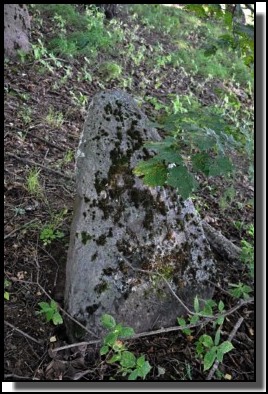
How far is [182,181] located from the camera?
6.91 ft

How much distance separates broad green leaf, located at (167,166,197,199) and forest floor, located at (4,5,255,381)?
1.16 m

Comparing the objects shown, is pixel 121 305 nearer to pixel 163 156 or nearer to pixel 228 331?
pixel 228 331

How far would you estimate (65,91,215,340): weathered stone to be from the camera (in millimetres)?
2627

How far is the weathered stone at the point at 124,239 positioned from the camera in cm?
263

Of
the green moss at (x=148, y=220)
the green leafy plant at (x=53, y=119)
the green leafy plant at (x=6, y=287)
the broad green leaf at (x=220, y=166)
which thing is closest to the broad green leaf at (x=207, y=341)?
the green moss at (x=148, y=220)

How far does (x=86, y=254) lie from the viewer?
8.69 ft

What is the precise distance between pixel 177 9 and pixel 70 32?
4389mm

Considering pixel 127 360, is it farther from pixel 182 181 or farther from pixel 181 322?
pixel 182 181

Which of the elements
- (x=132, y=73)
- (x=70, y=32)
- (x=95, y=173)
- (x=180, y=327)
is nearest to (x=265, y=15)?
(x=95, y=173)

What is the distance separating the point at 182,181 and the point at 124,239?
80 centimetres

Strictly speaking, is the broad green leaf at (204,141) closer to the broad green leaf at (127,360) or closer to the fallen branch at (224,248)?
the broad green leaf at (127,360)

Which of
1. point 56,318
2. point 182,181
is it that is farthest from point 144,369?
point 182,181

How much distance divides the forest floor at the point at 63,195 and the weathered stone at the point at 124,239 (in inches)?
8.7

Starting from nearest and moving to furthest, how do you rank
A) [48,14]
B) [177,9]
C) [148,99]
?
1. [148,99]
2. [48,14]
3. [177,9]
